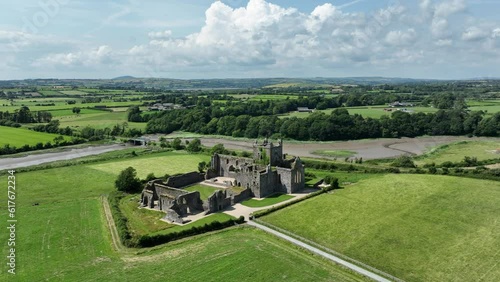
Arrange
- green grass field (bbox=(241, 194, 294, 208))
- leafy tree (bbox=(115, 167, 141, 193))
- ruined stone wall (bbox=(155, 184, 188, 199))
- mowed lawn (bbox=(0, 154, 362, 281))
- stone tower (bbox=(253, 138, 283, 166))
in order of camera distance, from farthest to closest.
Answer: stone tower (bbox=(253, 138, 283, 166))
leafy tree (bbox=(115, 167, 141, 193))
green grass field (bbox=(241, 194, 294, 208))
ruined stone wall (bbox=(155, 184, 188, 199))
mowed lawn (bbox=(0, 154, 362, 281))

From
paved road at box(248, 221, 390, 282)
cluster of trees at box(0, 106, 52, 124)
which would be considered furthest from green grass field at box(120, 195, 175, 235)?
cluster of trees at box(0, 106, 52, 124)

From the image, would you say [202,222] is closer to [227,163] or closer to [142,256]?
[142,256]

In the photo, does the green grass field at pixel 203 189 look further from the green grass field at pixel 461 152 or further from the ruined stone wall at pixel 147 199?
the green grass field at pixel 461 152

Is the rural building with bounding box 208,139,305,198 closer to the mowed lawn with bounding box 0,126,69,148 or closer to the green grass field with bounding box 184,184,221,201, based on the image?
the green grass field with bounding box 184,184,221,201

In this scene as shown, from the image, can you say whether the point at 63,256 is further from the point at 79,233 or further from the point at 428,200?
the point at 428,200

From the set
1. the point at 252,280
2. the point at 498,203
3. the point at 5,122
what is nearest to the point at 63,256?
the point at 252,280

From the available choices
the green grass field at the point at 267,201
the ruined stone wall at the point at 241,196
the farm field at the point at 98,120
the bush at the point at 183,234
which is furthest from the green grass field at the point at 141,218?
the farm field at the point at 98,120
